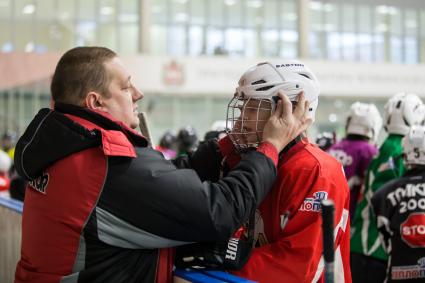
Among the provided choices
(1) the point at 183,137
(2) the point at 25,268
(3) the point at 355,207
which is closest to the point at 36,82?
(1) the point at 183,137

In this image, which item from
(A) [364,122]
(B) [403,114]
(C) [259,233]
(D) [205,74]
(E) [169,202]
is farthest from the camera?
(D) [205,74]

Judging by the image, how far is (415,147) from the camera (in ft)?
12.6

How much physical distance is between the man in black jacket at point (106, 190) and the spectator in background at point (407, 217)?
2.03 metres

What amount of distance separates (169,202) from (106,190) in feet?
0.58

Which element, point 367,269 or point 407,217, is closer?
point 407,217

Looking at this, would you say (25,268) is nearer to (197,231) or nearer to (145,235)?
(145,235)

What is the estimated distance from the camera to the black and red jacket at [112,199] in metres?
1.67

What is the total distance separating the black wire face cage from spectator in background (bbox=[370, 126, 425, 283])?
74.0 inches

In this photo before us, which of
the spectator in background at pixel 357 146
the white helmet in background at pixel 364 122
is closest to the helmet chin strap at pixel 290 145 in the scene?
the spectator in background at pixel 357 146

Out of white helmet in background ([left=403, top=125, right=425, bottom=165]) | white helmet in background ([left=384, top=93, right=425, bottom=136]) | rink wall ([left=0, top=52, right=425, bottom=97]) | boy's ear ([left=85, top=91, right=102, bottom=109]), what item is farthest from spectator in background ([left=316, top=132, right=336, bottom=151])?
rink wall ([left=0, top=52, right=425, bottom=97])

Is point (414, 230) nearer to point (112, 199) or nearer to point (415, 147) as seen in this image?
point (415, 147)

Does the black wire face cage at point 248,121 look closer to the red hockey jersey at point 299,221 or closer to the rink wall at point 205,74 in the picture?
the red hockey jersey at point 299,221

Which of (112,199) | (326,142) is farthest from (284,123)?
(326,142)

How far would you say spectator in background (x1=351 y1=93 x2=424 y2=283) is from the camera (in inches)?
183
